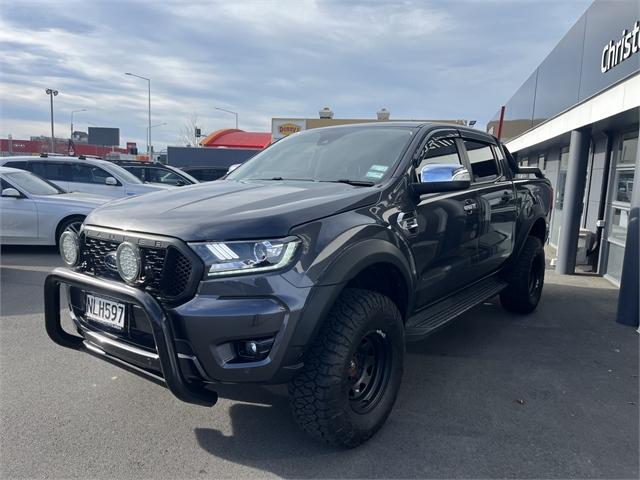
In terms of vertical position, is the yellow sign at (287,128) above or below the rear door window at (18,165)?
above

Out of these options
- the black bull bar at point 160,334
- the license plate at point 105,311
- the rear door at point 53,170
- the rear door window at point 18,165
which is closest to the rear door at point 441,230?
the black bull bar at point 160,334

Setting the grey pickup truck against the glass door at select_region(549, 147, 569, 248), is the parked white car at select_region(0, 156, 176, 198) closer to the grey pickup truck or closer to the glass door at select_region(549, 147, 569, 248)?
the grey pickup truck

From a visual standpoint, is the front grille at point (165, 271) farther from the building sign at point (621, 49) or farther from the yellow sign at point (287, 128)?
the yellow sign at point (287, 128)

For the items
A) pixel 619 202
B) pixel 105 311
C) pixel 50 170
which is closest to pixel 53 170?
pixel 50 170

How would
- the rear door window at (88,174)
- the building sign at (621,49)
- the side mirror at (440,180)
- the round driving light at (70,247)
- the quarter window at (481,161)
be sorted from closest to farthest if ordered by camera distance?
the round driving light at (70,247) < the side mirror at (440,180) < the quarter window at (481,161) < the building sign at (621,49) < the rear door window at (88,174)

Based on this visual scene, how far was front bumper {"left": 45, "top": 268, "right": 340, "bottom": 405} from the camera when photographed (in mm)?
2236

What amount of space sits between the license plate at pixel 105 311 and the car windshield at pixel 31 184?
6.40 m

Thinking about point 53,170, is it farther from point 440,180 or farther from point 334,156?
point 440,180

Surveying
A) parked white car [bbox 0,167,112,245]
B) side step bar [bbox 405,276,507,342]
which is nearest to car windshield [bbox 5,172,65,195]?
parked white car [bbox 0,167,112,245]

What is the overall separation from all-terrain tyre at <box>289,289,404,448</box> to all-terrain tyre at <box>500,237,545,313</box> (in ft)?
8.75

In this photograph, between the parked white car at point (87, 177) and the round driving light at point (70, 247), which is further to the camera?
the parked white car at point (87, 177)

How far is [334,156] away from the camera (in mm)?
3627

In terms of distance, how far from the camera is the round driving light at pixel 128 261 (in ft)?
7.95

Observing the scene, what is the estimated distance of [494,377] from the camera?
373 cm
